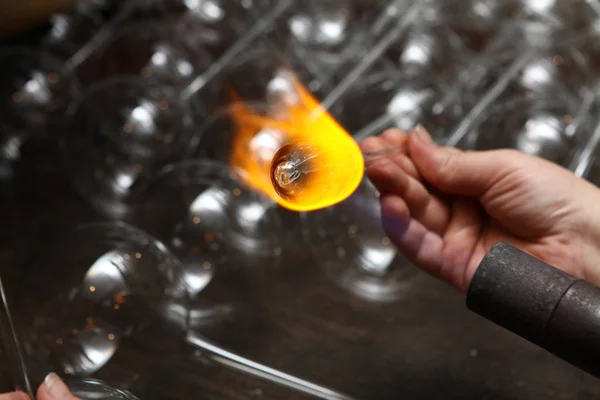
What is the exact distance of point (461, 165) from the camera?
2.45ft

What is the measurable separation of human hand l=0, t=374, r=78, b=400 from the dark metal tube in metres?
0.35

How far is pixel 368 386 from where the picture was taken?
844 millimetres

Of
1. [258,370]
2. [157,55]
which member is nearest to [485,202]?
[258,370]

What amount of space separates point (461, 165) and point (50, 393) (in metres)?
0.44

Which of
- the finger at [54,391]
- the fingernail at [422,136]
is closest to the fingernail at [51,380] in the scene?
the finger at [54,391]

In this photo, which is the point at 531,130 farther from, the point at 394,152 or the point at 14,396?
the point at 14,396

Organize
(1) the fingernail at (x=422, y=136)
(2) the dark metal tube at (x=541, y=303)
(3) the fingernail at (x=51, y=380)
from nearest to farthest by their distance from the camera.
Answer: (2) the dark metal tube at (x=541, y=303)
(3) the fingernail at (x=51, y=380)
(1) the fingernail at (x=422, y=136)

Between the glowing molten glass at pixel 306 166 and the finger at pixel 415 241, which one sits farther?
the finger at pixel 415 241

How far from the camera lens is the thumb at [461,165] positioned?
29.5 inches

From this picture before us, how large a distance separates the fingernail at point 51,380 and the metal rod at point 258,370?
0.20 metres

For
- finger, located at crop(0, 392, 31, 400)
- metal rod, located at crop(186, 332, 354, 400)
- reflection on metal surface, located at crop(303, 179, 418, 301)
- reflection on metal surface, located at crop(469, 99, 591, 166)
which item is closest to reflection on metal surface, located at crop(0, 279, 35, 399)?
finger, located at crop(0, 392, 31, 400)

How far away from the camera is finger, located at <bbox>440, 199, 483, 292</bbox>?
792mm

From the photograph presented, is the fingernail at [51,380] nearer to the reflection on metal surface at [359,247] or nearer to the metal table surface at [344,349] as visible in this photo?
the metal table surface at [344,349]

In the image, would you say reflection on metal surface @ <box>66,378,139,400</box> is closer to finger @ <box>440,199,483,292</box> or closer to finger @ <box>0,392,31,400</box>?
finger @ <box>0,392,31,400</box>
